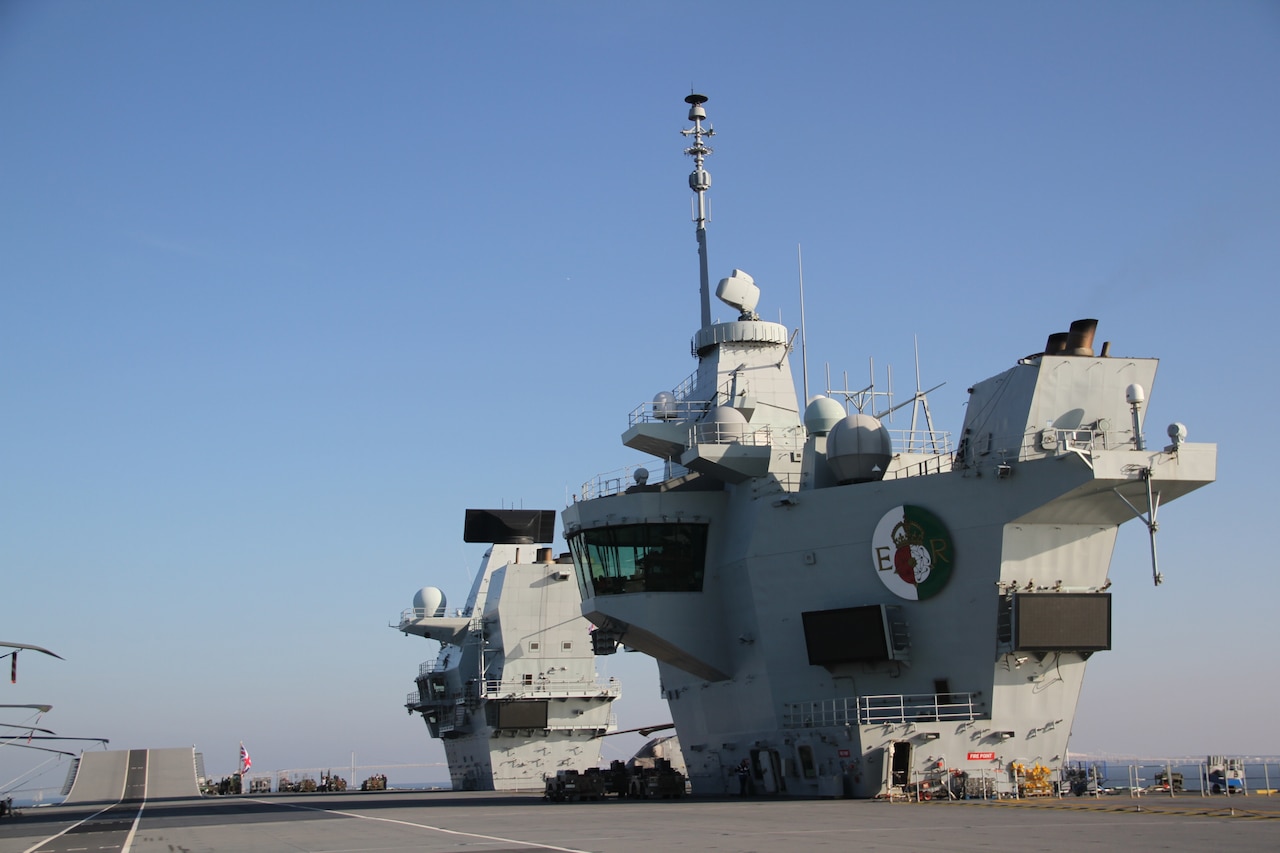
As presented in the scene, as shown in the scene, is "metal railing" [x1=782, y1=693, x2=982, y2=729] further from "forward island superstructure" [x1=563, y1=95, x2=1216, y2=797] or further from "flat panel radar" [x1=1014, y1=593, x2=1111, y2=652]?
"flat panel radar" [x1=1014, y1=593, x2=1111, y2=652]

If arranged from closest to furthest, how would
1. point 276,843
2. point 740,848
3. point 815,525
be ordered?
point 740,848 → point 276,843 → point 815,525

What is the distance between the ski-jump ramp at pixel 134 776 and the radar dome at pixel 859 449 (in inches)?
1804

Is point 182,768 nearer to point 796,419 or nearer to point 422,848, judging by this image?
point 796,419

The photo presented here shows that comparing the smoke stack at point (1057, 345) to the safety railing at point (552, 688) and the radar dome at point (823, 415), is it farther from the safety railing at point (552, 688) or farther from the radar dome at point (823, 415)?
the safety railing at point (552, 688)

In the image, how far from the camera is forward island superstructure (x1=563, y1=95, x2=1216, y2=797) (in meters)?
31.8

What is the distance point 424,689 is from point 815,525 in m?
44.8

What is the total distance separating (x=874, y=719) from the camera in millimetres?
33250

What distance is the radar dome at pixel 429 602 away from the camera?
71.4 metres

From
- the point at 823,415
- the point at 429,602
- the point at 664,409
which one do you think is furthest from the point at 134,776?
the point at 823,415

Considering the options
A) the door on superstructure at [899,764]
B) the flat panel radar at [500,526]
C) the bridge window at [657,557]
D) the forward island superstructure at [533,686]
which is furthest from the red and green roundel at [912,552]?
the flat panel radar at [500,526]

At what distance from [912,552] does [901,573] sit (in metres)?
0.70

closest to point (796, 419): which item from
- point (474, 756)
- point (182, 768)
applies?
point (474, 756)

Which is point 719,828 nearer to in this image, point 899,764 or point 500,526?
point 899,764

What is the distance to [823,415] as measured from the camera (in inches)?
1522
